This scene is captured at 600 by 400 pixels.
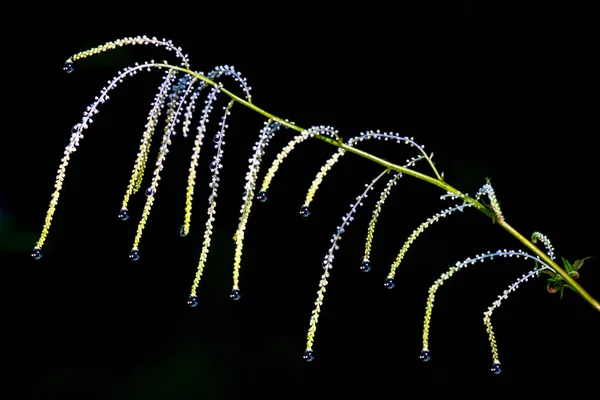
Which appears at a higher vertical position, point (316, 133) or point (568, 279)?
point (316, 133)

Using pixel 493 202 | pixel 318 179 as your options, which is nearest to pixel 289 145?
pixel 318 179

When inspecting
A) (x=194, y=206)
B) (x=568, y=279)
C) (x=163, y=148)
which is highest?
(x=194, y=206)

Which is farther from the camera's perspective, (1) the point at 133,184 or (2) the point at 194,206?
(2) the point at 194,206

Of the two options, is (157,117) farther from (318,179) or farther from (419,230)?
(419,230)

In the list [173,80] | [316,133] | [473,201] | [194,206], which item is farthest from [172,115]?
[194,206]

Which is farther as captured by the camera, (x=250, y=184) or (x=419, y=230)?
(x=419, y=230)

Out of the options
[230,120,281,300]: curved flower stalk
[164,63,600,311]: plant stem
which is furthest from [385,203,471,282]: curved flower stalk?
[230,120,281,300]: curved flower stalk

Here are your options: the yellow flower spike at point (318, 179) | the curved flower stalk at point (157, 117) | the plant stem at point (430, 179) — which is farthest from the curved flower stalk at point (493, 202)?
the curved flower stalk at point (157, 117)

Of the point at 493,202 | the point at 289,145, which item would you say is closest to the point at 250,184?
the point at 289,145

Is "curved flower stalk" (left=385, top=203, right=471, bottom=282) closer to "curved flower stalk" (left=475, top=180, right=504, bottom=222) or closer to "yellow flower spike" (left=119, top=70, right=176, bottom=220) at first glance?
"curved flower stalk" (left=475, top=180, right=504, bottom=222)

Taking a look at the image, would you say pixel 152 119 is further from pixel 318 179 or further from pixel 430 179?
pixel 430 179

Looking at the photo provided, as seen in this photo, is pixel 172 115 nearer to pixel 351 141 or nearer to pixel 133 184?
pixel 133 184
